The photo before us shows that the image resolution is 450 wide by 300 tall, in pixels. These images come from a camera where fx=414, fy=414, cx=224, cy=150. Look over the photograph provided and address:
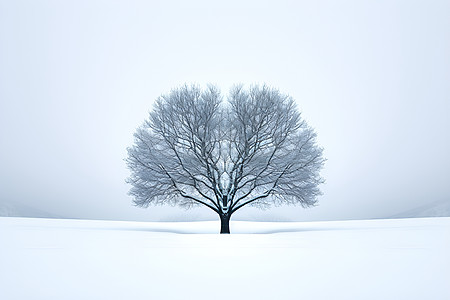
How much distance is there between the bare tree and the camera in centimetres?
2459

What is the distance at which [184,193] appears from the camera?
2575 cm

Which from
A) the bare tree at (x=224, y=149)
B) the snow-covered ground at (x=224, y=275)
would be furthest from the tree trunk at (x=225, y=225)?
the snow-covered ground at (x=224, y=275)

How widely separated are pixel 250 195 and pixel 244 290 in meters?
21.1

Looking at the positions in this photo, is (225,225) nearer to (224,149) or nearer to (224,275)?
(224,149)

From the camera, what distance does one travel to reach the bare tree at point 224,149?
24594mm

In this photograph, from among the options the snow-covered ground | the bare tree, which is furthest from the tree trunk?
the snow-covered ground

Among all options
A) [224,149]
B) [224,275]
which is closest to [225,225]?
[224,149]

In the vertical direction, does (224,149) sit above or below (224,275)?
above

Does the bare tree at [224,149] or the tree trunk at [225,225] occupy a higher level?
the bare tree at [224,149]

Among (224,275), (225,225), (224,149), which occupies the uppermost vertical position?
(224,149)

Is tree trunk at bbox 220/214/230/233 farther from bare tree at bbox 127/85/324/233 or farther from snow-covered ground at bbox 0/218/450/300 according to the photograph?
snow-covered ground at bbox 0/218/450/300

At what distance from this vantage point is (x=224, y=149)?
83.2 ft

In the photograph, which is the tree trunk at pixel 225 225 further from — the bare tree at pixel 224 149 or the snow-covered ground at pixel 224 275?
the snow-covered ground at pixel 224 275
